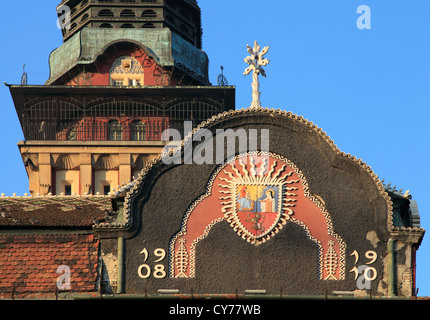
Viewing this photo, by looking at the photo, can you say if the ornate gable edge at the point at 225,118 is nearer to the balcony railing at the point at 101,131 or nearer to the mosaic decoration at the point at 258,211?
the mosaic decoration at the point at 258,211

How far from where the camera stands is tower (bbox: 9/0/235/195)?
72.6 metres

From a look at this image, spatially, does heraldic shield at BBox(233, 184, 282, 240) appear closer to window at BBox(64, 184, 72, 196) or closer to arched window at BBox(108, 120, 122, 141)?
window at BBox(64, 184, 72, 196)

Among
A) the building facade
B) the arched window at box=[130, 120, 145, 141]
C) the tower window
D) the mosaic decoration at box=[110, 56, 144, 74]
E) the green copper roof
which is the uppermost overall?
the tower window

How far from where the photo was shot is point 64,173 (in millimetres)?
72688

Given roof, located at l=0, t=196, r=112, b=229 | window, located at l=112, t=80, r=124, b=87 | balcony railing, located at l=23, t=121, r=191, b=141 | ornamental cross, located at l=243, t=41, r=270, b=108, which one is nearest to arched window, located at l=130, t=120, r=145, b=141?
balcony railing, located at l=23, t=121, r=191, b=141

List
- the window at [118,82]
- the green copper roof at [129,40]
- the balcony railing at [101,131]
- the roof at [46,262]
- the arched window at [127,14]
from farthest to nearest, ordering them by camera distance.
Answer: the arched window at [127,14], the green copper roof at [129,40], the window at [118,82], the balcony railing at [101,131], the roof at [46,262]

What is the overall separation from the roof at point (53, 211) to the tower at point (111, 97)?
30.0ft

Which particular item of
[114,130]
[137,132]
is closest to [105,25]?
[114,130]

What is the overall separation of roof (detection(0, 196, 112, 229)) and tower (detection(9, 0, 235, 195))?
9.13 m

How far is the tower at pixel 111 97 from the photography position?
72.6 m

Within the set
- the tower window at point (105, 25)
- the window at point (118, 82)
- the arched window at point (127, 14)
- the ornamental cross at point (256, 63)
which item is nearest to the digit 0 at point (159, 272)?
the ornamental cross at point (256, 63)

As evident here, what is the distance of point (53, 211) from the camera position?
60031 millimetres
